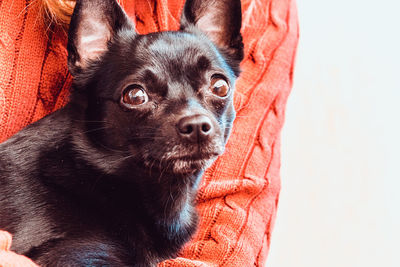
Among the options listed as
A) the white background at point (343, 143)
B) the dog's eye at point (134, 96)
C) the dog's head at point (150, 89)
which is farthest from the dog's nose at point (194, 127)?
the white background at point (343, 143)

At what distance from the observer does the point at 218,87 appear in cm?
140

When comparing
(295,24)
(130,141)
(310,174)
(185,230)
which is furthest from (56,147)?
(310,174)

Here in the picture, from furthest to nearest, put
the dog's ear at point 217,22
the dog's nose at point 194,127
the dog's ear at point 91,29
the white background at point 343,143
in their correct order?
the white background at point 343,143, the dog's ear at point 217,22, the dog's ear at point 91,29, the dog's nose at point 194,127

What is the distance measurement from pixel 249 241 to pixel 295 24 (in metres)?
0.95

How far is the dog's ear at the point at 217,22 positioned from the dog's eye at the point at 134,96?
0.36 m

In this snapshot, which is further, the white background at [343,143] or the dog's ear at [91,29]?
the white background at [343,143]

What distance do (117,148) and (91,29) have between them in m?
0.38

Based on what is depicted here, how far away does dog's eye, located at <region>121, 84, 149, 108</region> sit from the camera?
130 cm

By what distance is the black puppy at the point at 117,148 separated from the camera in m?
1.24

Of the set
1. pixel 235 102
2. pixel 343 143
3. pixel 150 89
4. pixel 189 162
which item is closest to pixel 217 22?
pixel 235 102

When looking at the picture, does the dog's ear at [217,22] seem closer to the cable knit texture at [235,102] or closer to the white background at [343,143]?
the cable knit texture at [235,102]

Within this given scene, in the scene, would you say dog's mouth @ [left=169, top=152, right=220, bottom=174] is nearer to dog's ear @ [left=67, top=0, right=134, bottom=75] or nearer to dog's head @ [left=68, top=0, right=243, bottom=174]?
dog's head @ [left=68, top=0, right=243, bottom=174]

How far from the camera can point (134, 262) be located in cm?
129

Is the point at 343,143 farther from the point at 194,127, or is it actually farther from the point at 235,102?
the point at 194,127
